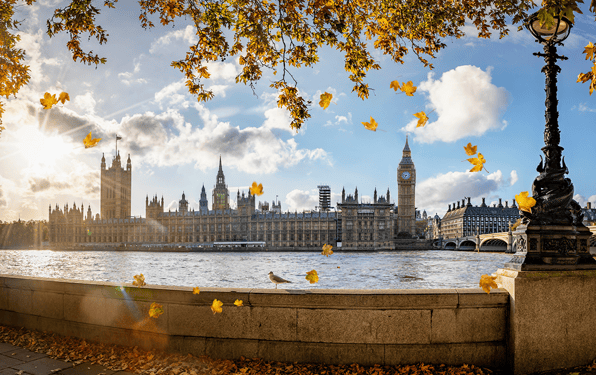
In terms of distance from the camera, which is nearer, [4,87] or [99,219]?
[4,87]

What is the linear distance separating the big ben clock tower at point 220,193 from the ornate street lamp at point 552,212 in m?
140

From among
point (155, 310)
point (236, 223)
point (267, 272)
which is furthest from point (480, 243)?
point (155, 310)

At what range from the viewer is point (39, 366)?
13.9 ft

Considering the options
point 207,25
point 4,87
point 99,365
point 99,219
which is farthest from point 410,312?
point 99,219

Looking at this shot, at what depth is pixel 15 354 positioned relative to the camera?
15.1ft

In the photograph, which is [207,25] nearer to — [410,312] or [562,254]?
[410,312]

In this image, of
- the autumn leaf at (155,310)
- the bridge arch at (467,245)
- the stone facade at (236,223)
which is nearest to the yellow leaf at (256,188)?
the autumn leaf at (155,310)

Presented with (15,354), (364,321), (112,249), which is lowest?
(112,249)

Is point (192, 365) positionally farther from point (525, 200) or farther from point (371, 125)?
point (525, 200)

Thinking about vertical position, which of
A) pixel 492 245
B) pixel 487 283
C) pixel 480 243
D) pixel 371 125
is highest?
pixel 371 125

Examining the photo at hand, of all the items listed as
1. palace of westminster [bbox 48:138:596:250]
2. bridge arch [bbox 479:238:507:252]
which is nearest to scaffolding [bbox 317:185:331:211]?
palace of westminster [bbox 48:138:596:250]

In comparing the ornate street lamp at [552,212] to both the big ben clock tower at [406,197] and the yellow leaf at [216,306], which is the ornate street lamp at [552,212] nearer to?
the yellow leaf at [216,306]

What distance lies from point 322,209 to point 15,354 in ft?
359

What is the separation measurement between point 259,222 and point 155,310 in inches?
4028
